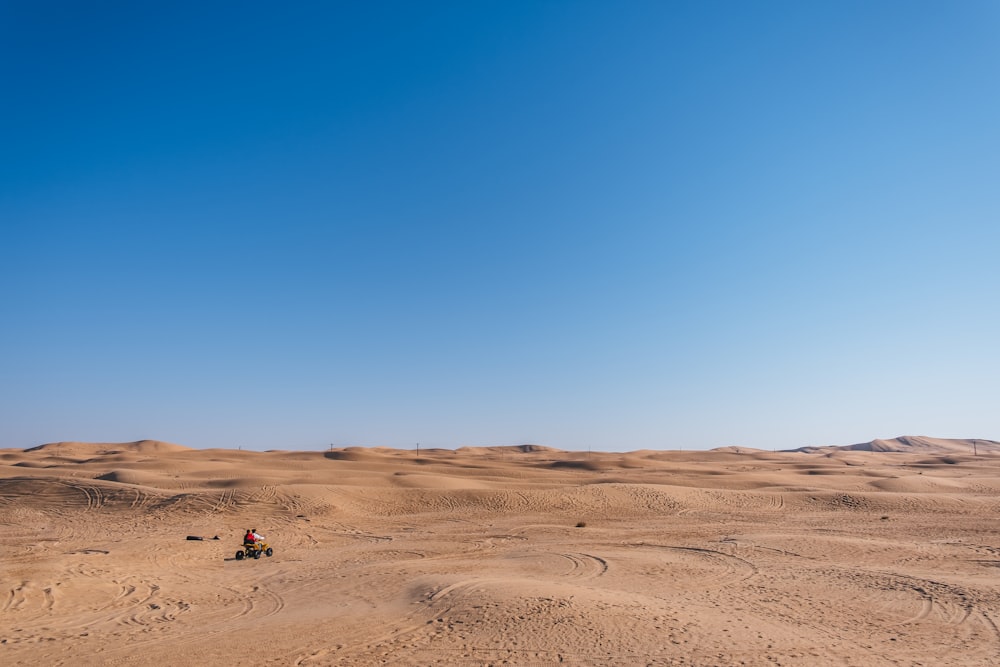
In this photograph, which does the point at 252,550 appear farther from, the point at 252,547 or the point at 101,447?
the point at 101,447

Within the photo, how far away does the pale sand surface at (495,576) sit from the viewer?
33.1ft

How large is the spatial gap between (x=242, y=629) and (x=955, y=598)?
1424 centimetres

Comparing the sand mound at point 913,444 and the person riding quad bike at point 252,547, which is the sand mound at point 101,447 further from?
the sand mound at point 913,444

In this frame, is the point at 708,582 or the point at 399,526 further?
the point at 399,526

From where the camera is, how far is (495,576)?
48.7ft

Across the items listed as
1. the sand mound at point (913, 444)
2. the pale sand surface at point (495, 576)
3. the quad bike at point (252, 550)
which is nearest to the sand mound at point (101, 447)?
the pale sand surface at point (495, 576)

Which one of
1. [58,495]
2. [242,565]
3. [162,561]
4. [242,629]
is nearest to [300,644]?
[242,629]


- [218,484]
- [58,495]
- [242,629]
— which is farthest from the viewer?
[218,484]

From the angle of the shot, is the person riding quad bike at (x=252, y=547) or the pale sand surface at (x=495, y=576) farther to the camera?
the person riding quad bike at (x=252, y=547)

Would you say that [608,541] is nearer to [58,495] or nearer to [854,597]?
[854,597]

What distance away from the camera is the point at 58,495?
1168 inches

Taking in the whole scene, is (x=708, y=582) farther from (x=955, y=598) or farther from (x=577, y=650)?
(x=577, y=650)

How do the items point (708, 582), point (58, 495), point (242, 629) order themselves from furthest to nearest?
point (58, 495) < point (708, 582) < point (242, 629)

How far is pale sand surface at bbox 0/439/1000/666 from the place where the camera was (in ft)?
33.1
